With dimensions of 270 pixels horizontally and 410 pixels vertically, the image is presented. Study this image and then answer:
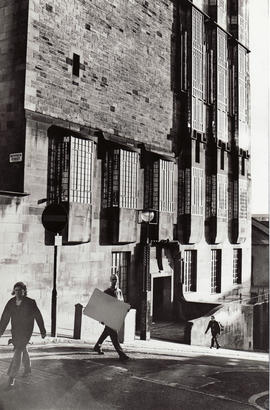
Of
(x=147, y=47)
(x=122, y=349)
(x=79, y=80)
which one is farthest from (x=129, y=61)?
(x=122, y=349)

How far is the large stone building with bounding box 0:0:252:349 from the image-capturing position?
6891 mm

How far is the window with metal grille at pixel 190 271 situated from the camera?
729 cm

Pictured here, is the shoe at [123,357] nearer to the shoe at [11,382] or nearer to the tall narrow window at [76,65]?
the shoe at [11,382]

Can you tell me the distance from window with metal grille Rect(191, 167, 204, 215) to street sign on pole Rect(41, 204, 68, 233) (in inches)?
90.9

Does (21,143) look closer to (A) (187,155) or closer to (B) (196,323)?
(A) (187,155)

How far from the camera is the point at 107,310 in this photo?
6.59 metres

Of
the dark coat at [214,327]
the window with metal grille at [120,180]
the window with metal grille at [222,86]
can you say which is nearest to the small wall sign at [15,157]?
the window with metal grille at [120,180]

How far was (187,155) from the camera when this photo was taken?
782 cm

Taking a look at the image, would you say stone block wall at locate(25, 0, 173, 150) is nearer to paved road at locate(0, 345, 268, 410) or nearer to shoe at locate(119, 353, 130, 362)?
shoe at locate(119, 353, 130, 362)

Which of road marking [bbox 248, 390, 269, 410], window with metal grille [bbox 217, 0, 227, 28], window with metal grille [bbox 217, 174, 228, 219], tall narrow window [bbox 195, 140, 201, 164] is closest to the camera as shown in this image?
road marking [bbox 248, 390, 269, 410]

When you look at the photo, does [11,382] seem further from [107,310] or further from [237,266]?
[237,266]

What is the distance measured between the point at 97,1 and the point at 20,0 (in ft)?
4.98

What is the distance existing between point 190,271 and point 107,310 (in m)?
1.66

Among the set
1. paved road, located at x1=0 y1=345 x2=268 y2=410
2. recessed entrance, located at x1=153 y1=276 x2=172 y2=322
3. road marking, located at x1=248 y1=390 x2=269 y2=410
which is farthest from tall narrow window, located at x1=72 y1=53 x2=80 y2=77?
road marking, located at x1=248 y1=390 x2=269 y2=410
